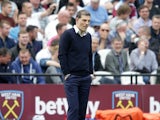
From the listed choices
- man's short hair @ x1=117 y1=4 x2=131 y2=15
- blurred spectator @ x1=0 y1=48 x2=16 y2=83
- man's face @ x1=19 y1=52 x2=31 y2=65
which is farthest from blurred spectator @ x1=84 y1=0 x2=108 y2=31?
blurred spectator @ x1=0 y1=48 x2=16 y2=83

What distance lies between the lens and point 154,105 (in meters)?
15.3

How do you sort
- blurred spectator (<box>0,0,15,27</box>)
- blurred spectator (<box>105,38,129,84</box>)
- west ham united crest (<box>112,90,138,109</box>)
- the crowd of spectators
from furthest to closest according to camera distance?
blurred spectator (<box>0,0,15,27</box>) → blurred spectator (<box>105,38,129,84</box>) → the crowd of spectators → west ham united crest (<box>112,90,138,109</box>)

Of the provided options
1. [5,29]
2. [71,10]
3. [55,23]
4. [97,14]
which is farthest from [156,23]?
[5,29]

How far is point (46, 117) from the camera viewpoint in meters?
15.0

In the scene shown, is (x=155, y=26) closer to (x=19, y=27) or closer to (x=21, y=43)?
(x=19, y=27)

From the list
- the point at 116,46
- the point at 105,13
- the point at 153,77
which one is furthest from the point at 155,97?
the point at 105,13

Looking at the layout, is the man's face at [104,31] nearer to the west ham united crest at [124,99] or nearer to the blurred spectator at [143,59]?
the blurred spectator at [143,59]

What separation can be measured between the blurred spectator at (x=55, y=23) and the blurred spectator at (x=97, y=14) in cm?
100

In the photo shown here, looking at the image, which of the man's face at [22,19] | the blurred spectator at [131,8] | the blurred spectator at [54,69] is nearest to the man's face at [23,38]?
the blurred spectator at [54,69]

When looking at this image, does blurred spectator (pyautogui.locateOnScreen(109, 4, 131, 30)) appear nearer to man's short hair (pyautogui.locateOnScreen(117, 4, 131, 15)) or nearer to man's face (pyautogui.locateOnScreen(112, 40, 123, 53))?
man's short hair (pyautogui.locateOnScreen(117, 4, 131, 15))

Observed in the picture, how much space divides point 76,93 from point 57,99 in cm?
289

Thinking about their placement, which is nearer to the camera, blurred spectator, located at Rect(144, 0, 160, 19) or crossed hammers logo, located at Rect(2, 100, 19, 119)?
crossed hammers logo, located at Rect(2, 100, 19, 119)

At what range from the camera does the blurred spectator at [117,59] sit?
1599cm

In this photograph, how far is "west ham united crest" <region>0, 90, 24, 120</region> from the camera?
14891 millimetres
